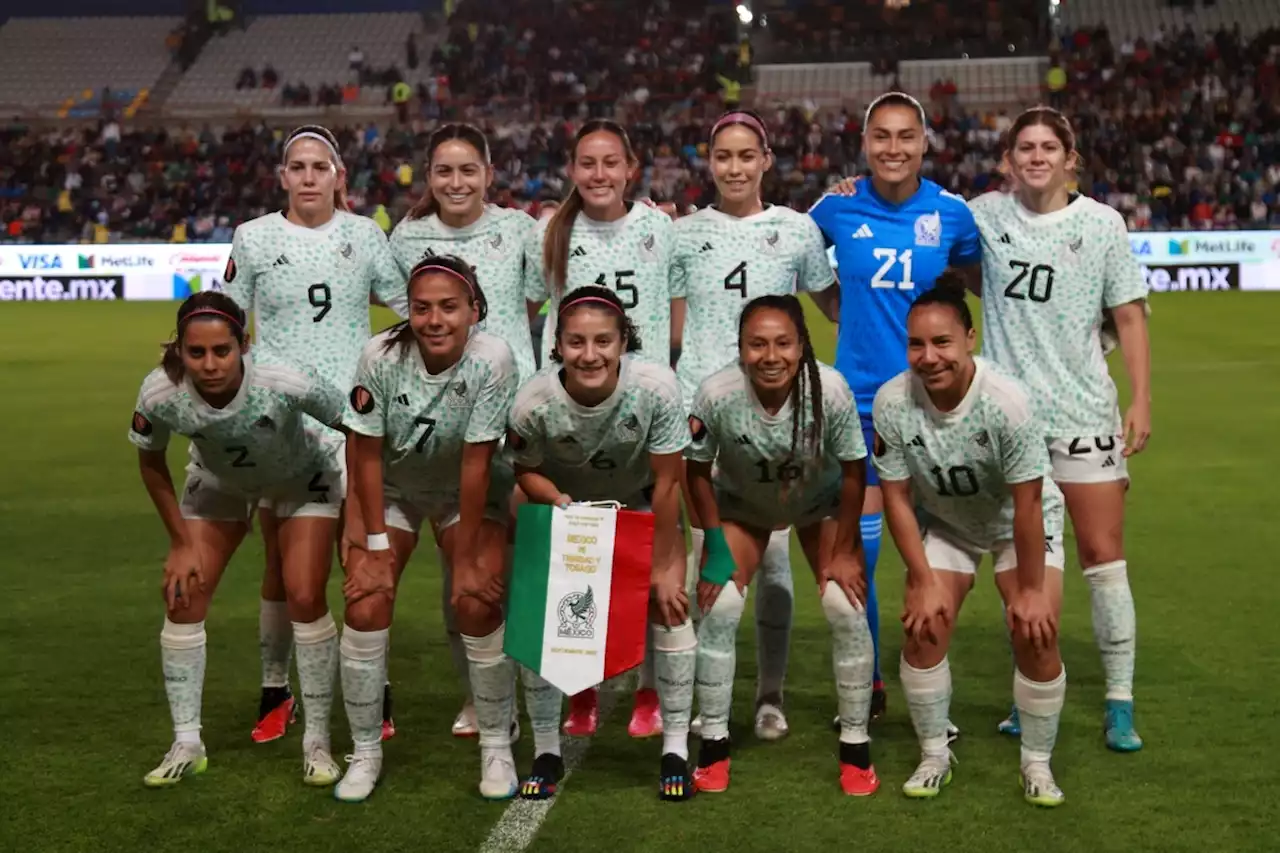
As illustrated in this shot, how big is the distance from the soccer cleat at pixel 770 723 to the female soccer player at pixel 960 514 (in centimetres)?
66

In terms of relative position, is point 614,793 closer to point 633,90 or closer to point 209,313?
point 209,313

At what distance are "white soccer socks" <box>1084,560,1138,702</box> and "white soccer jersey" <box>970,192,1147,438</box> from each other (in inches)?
20.3

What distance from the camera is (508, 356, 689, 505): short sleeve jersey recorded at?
4.60m

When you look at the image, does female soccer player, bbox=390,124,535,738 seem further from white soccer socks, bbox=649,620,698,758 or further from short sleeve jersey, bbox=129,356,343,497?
white soccer socks, bbox=649,620,698,758

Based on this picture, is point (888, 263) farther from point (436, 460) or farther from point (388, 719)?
point (388, 719)

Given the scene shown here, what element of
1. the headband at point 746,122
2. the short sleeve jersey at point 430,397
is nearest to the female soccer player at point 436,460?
the short sleeve jersey at point 430,397

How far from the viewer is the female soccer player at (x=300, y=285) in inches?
212

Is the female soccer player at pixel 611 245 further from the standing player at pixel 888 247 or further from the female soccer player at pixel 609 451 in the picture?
the standing player at pixel 888 247

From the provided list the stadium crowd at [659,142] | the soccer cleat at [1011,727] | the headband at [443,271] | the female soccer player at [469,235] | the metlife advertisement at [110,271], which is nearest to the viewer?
the headband at [443,271]

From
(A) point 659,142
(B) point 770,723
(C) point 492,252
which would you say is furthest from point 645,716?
(A) point 659,142

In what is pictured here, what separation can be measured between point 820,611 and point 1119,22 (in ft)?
99.5

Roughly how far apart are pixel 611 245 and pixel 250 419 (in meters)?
1.44

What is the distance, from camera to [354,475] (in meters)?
4.68

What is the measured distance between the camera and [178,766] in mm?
4852
